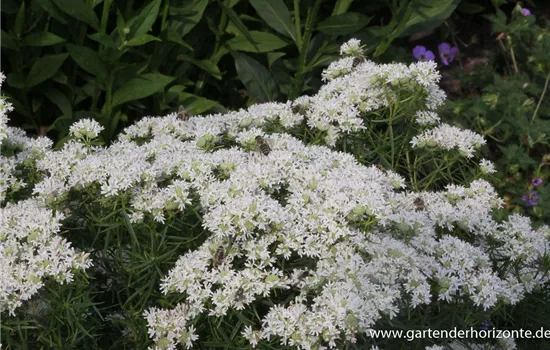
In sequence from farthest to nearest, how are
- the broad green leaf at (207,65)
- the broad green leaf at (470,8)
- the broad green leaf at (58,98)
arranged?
the broad green leaf at (470,8) < the broad green leaf at (207,65) < the broad green leaf at (58,98)

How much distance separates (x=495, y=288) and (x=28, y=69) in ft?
7.63

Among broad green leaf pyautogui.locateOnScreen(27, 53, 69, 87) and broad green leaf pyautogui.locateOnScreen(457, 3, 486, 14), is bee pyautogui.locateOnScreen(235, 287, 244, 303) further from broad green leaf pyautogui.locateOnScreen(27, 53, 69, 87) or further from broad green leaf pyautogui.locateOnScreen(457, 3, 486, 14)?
broad green leaf pyautogui.locateOnScreen(457, 3, 486, 14)

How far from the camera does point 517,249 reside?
2197mm

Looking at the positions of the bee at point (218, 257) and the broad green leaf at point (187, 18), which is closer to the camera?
the bee at point (218, 257)

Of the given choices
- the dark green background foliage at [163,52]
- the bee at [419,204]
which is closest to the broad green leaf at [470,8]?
Answer: the dark green background foliage at [163,52]

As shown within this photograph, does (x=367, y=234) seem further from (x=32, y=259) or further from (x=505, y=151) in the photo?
(x=505, y=151)

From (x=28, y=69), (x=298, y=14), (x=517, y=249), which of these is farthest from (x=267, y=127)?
(x=28, y=69)

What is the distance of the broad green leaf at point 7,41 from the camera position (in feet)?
10.5

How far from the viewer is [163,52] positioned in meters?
3.51

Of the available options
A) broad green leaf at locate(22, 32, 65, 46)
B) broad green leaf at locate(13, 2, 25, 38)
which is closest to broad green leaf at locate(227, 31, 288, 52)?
broad green leaf at locate(22, 32, 65, 46)

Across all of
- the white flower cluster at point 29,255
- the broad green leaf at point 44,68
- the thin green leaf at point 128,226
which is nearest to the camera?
the white flower cluster at point 29,255

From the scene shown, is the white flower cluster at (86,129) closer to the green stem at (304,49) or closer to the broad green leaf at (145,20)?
the broad green leaf at (145,20)

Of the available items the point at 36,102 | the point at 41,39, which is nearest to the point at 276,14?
the point at 41,39

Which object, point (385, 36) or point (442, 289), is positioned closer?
point (442, 289)
